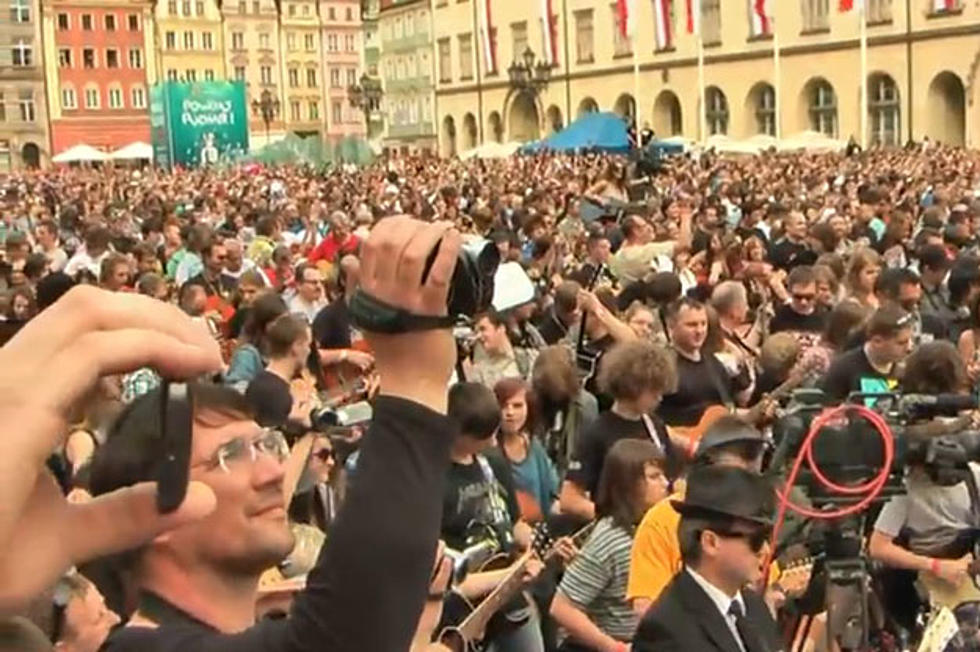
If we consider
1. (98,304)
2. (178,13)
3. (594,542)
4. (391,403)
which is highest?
(178,13)

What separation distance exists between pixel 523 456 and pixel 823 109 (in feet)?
161

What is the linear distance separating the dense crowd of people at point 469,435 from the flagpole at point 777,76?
38929 millimetres

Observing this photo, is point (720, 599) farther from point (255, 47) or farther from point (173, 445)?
point (255, 47)

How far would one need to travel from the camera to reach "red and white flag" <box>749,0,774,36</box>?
5053 cm

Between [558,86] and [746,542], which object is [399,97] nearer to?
[558,86]

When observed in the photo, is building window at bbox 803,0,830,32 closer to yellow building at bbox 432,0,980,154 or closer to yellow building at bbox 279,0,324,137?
yellow building at bbox 432,0,980,154

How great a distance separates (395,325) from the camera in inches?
73.2

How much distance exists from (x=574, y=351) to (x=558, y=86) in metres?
60.5

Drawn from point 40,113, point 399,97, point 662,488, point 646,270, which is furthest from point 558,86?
point 662,488

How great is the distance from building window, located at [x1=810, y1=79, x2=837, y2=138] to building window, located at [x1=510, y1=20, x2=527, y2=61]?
18844 millimetres

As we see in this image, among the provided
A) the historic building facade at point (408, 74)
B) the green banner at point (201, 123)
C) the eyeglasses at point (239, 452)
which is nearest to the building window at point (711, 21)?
the green banner at point (201, 123)

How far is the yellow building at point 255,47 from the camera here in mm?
116562

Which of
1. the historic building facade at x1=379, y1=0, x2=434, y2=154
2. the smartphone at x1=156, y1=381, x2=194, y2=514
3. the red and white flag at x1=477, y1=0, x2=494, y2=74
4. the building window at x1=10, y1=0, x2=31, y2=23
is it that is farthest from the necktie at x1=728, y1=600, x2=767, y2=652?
the building window at x1=10, y1=0, x2=31, y2=23

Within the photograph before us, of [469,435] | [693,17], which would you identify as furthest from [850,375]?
[693,17]
